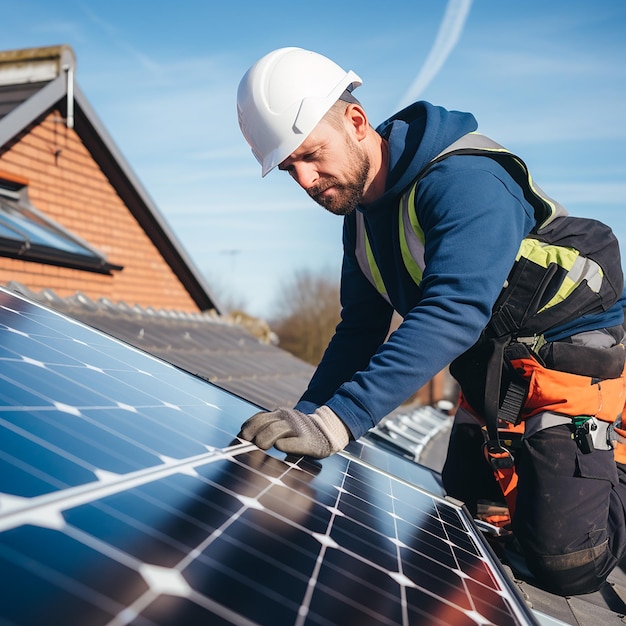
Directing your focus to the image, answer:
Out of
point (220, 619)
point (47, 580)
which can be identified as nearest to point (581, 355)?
point (220, 619)

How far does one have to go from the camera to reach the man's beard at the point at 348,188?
9.81 feet

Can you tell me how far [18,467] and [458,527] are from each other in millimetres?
1702

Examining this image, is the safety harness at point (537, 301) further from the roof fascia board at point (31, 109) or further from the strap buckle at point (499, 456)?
the roof fascia board at point (31, 109)

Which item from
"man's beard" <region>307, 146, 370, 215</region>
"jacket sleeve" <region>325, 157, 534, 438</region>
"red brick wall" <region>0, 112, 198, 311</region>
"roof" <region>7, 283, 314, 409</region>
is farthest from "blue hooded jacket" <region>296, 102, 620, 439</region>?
"red brick wall" <region>0, 112, 198, 311</region>

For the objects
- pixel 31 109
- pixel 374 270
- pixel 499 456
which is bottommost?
pixel 499 456

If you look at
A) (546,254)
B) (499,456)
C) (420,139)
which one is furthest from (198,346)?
(546,254)

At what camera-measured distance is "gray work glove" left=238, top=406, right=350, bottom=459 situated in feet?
7.20

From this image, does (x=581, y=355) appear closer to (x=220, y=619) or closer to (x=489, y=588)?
(x=489, y=588)

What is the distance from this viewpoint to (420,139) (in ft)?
9.27

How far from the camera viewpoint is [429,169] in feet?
9.01

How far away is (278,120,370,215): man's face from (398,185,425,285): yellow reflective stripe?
26 cm

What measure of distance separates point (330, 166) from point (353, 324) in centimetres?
108

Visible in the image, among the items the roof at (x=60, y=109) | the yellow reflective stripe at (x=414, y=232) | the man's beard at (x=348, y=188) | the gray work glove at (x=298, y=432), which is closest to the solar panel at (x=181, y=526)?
the gray work glove at (x=298, y=432)

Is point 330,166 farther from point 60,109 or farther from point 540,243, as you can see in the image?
point 60,109
